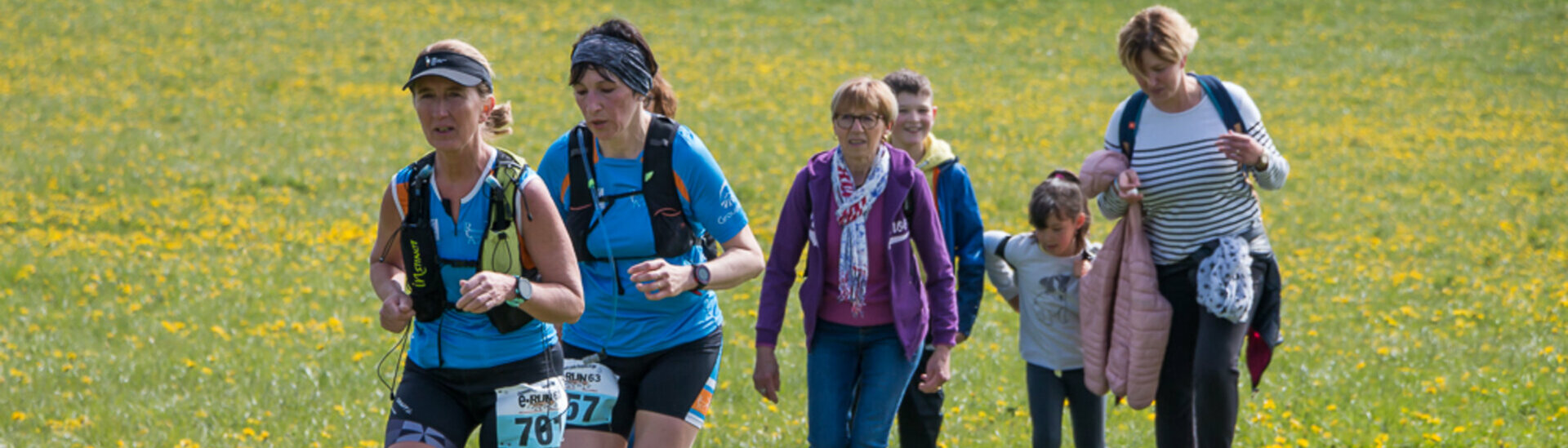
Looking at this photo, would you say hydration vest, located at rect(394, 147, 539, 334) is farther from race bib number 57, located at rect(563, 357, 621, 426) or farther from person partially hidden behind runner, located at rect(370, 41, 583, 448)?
race bib number 57, located at rect(563, 357, 621, 426)

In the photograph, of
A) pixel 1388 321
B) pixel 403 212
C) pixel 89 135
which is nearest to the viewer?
pixel 403 212

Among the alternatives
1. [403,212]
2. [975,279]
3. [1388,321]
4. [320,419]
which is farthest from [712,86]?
[403,212]

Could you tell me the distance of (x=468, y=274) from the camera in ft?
12.7

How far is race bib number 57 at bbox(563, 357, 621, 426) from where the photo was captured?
15.1 ft

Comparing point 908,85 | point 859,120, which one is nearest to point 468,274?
point 859,120

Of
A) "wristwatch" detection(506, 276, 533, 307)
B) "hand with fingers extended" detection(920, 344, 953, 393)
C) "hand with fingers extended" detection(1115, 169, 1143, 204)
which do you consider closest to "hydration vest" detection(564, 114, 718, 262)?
"wristwatch" detection(506, 276, 533, 307)

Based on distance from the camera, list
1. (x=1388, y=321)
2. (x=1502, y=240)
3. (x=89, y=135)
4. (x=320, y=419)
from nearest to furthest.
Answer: (x=320, y=419)
(x=1388, y=321)
(x=1502, y=240)
(x=89, y=135)

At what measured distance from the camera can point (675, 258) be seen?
4.49m

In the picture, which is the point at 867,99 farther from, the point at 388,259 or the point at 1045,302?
the point at 388,259

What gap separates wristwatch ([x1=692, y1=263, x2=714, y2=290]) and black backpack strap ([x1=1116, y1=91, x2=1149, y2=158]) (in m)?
2.03

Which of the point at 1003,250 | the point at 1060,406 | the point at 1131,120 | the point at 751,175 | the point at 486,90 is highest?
the point at 486,90

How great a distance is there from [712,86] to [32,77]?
11.1 meters

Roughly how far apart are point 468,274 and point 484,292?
43 centimetres

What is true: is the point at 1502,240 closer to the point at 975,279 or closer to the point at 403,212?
the point at 975,279
